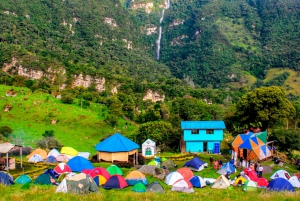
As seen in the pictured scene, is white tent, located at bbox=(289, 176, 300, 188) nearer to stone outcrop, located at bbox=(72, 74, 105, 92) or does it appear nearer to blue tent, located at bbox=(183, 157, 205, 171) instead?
blue tent, located at bbox=(183, 157, 205, 171)

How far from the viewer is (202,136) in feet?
134

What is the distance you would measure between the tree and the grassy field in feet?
51.4

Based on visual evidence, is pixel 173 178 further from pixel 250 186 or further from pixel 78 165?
pixel 78 165

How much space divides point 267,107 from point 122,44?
134 metres

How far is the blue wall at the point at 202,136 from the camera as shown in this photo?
134ft

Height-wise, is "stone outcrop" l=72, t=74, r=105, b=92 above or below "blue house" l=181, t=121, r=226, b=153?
above

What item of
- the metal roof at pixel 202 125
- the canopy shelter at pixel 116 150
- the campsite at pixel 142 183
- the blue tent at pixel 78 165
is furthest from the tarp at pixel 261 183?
the metal roof at pixel 202 125

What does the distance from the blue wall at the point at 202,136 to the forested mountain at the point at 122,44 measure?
68301 mm

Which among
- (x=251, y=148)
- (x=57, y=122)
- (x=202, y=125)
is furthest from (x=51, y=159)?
(x=57, y=122)

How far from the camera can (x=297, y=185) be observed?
2488 centimetres

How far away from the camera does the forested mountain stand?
376ft

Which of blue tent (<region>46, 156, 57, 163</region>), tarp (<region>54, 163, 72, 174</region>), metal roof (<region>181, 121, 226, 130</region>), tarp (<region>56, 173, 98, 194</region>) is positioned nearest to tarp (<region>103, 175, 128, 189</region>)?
tarp (<region>56, 173, 98, 194</region>)

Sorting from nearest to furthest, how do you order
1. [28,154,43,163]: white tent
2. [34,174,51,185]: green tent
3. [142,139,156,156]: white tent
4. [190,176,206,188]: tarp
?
[34,174,51,185]: green tent → [190,176,206,188]: tarp → [28,154,43,163]: white tent → [142,139,156,156]: white tent

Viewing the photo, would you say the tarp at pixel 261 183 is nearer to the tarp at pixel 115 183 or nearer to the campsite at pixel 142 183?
Result: the campsite at pixel 142 183
